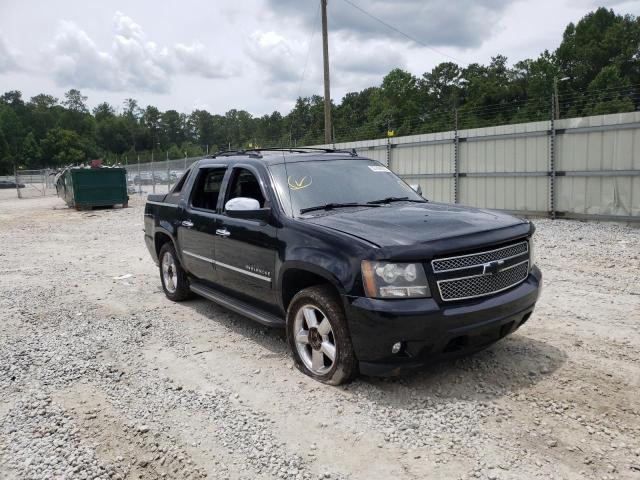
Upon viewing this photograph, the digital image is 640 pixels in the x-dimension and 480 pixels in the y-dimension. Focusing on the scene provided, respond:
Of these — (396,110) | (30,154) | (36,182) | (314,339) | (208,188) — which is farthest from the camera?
(30,154)

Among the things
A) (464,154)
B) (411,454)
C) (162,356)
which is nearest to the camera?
(411,454)

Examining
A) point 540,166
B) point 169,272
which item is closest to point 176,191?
point 169,272

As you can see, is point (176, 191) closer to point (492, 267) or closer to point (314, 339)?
point (314, 339)

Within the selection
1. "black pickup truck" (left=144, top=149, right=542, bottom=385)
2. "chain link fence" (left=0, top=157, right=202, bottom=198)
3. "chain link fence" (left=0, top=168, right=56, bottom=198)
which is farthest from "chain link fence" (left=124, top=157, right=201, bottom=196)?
"black pickup truck" (left=144, top=149, right=542, bottom=385)

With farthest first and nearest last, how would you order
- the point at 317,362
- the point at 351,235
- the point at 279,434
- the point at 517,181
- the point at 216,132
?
the point at 216,132 < the point at 517,181 < the point at 317,362 < the point at 351,235 < the point at 279,434

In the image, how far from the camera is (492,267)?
12.3 feet

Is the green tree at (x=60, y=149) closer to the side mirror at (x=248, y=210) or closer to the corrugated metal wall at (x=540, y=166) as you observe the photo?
the corrugated metal wall at (x=540, y=166)

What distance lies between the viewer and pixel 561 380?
3.92 metres

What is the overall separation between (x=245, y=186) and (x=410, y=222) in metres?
1.88

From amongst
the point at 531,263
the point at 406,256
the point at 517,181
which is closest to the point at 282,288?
the point at 406,256

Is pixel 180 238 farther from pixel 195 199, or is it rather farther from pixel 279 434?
pixel 279 434

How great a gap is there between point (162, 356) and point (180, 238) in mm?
1685

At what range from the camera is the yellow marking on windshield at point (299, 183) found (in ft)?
15.4

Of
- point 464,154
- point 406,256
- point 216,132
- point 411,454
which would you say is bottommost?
point 411,454
